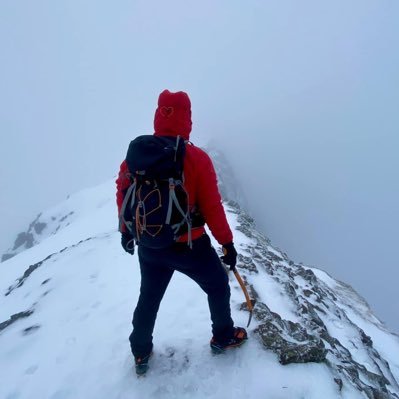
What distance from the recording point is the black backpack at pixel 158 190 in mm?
4305

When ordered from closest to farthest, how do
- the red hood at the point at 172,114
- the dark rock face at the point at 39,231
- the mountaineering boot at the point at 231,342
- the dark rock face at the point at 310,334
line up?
the red hood at the point at 172,114 < the mountaineering boot at the point at 231,342 < the dark rock face at the point at 310,334 < the dark rock face at the point at 39,231

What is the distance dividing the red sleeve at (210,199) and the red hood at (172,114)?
0.48 meters

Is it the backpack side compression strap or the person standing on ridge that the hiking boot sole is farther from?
the backpack side compression strap

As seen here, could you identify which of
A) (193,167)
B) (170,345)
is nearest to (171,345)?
(170,345)

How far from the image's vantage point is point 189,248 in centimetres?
480

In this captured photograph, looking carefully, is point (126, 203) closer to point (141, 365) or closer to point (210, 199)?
point (210, 199)

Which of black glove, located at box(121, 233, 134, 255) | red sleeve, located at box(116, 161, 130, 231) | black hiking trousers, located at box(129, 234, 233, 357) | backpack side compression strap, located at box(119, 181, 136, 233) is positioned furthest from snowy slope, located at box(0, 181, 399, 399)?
red sleeve, located at box(116, 161, 130, 231)

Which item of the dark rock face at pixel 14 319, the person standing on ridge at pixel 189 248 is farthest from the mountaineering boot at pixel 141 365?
the dark rock face at pixel 14 319

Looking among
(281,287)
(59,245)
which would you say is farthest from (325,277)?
(59,245)

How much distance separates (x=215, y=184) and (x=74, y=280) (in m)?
7.62

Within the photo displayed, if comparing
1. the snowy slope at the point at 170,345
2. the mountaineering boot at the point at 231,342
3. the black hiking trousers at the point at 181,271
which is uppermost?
the black hiking trousers at the point at 181,271

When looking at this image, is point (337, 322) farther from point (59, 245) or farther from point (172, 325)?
point (59, 245)

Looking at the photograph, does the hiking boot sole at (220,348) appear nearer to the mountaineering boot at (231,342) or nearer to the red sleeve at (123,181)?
the mountaineering boot at (231,342)

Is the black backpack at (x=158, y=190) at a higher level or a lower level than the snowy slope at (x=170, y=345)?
higher
